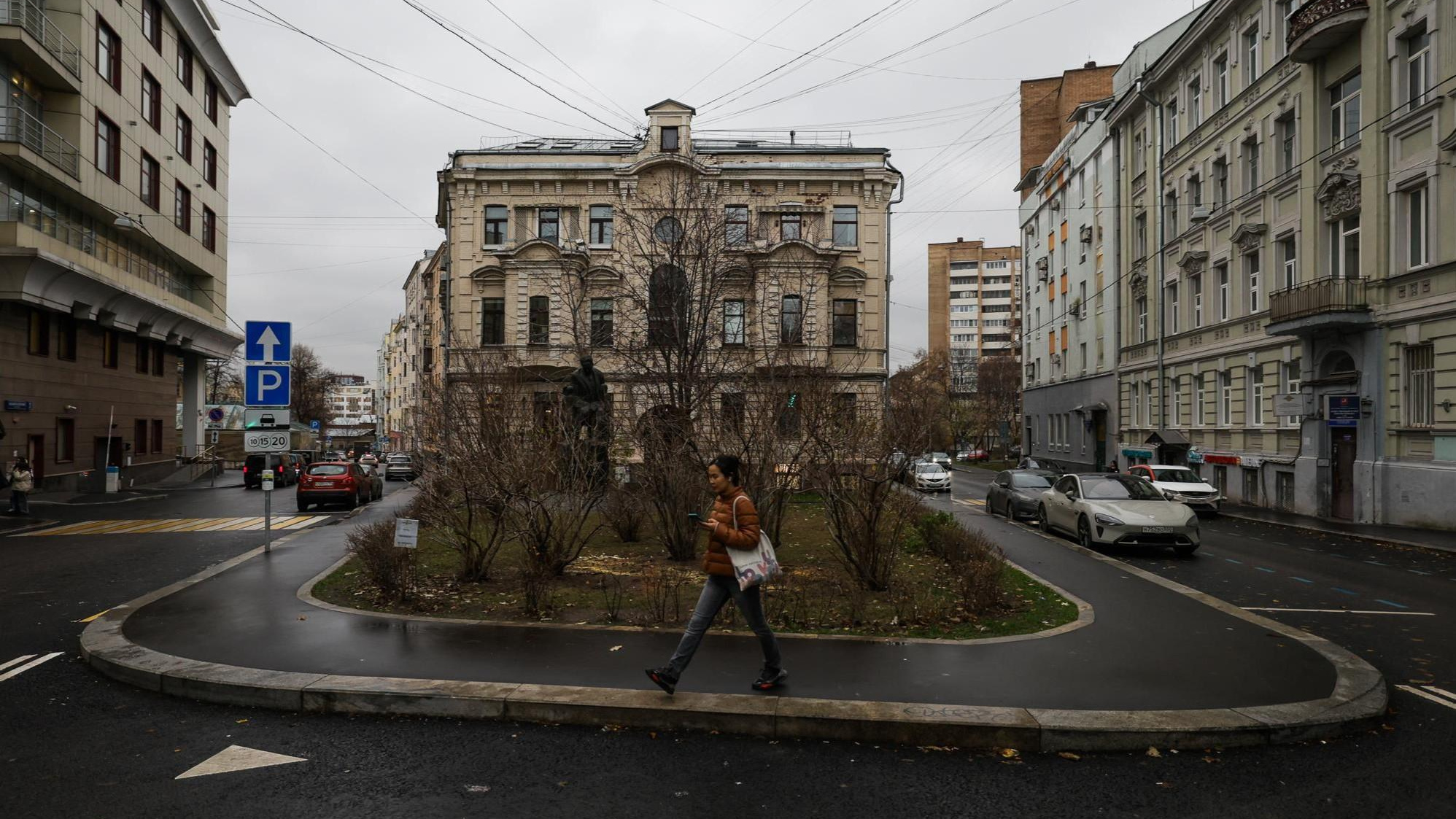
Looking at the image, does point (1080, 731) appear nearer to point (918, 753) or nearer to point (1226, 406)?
point (918, 753)

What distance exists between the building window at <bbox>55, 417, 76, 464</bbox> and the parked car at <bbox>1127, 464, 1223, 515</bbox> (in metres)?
36.3

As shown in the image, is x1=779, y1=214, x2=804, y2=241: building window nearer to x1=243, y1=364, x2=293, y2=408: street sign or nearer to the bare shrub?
x1=243, y1=364, x2=293, y2=408: street sign

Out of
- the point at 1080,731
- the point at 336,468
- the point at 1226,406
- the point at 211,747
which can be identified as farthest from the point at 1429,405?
the point at 336,468

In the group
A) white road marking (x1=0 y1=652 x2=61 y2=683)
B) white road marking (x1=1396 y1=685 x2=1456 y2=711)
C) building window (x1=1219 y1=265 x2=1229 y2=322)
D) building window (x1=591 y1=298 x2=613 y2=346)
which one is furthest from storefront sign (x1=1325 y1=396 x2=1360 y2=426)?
white road marking (x1=0 y1=652 x2=61 y2=683)

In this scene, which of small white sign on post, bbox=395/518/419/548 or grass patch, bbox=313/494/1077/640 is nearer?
grass patch, bbox=313/494/1077/640

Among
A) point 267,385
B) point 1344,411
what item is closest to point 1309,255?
point 1344,411

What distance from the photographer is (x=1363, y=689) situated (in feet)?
21.0

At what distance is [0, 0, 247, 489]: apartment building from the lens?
28.1 m

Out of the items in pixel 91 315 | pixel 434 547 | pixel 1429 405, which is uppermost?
pixel 91 315

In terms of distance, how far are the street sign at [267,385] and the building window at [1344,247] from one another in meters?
25.4

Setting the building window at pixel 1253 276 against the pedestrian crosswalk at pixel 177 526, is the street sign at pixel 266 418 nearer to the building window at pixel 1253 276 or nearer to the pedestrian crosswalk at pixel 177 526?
the pedestrian crosswalk at pixel 177 526

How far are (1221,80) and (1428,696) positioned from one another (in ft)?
98.1

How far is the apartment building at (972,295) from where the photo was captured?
419 ft

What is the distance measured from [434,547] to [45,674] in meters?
7.70
